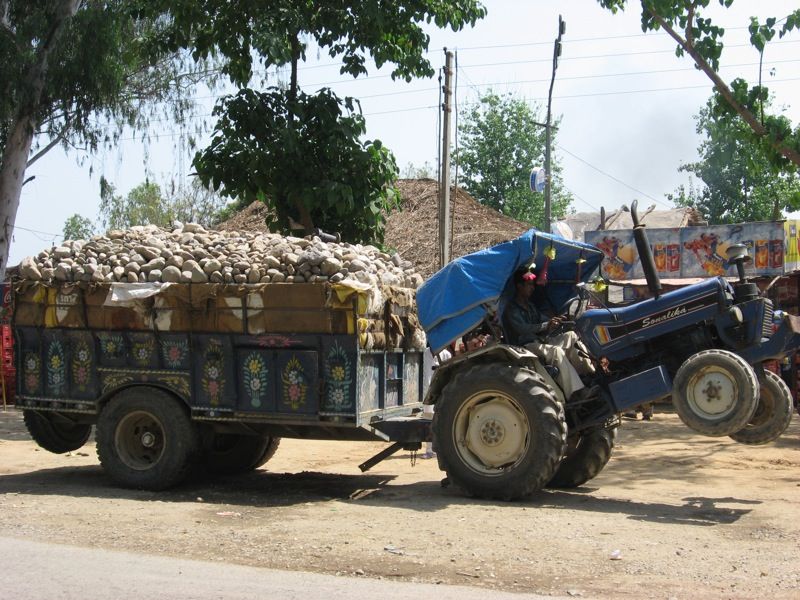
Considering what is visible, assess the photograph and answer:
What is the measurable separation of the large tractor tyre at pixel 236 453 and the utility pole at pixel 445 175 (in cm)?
715

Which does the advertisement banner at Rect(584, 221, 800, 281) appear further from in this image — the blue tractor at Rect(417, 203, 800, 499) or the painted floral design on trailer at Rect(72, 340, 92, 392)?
the painted floral design on trailer at Rect(72, 340, 92, 392)

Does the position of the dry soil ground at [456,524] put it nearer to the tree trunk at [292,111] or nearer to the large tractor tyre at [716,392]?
the large tractor tyre at [716,392]

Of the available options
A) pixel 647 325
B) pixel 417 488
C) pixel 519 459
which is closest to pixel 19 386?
pixel 417 488

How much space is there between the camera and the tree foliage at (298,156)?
14320mm

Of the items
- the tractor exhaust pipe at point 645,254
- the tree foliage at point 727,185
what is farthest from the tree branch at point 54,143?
the tree foliage at point 727,185

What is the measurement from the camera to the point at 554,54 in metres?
22.4

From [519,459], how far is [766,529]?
2.24 m

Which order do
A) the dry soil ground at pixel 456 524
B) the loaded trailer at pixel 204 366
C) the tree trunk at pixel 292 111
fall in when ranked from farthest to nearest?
1. the tree trunk at pixel 292 111
2. the loaded trailer at pixel 204 366
3. the dry soil ground at pixel 456 524

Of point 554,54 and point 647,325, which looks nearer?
A: point 647,325

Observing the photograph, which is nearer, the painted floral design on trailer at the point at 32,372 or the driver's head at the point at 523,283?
the driver's head at the point at 523,283

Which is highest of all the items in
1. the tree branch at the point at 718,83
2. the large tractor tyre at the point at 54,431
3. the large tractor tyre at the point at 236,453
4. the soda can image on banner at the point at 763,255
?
the tree branch at the point at 718,83

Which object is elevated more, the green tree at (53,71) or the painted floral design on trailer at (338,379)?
the green tree at (53,71)

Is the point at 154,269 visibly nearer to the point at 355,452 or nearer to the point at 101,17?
the point at 355,452

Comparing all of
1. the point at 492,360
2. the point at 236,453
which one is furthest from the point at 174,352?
the point at 492,360
